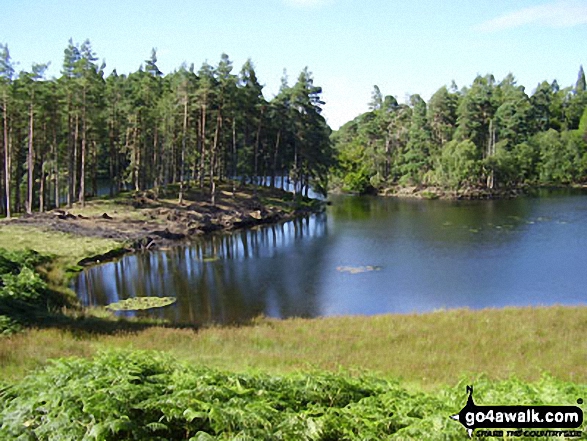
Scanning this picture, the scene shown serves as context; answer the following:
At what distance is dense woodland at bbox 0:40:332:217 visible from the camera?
153 feet

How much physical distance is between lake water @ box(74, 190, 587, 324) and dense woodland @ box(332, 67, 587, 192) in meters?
34.9

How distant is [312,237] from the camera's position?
166 feet

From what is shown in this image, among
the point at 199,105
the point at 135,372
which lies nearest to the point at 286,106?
the point at 199,105

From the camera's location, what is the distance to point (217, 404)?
6.76 m

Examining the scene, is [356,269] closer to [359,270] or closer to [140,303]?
[359,270]

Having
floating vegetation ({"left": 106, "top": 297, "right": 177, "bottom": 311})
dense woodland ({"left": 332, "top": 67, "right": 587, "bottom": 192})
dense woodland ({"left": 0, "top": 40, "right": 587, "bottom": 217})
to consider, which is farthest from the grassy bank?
dense woodland ({"left": 332, "top": 67, "right": 587, "bottom": 192})

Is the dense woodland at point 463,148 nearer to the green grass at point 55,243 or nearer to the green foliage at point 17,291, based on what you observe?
the green grass at point 55,243

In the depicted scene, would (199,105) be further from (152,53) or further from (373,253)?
(373,253)

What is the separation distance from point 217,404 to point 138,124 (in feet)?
177

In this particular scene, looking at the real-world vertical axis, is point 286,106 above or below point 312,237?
above

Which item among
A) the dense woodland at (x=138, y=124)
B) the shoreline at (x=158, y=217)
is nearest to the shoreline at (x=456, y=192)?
the dense woodland at (x=138, y=124)

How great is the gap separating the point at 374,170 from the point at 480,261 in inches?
2791

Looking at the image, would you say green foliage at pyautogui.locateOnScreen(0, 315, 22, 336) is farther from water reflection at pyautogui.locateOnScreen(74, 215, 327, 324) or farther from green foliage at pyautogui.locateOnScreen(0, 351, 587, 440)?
water reflection at pyautogui.locateOnScreen(74, 215, 327, 324)

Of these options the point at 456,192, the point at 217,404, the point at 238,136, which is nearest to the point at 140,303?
the point at 217,404
